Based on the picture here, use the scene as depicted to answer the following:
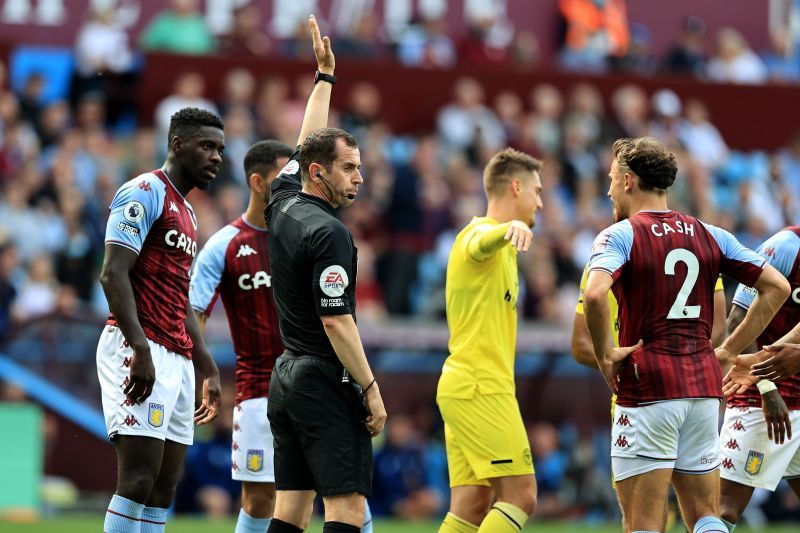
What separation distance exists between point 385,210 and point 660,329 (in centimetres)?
1096

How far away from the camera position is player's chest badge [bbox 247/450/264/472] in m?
8.85

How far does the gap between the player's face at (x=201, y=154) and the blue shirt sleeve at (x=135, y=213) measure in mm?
297

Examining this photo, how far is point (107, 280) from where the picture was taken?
7305 mm

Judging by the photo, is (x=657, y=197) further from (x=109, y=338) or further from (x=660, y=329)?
(x=109, y=338)

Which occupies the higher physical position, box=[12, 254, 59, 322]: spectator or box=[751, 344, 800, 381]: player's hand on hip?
box=[12, 254, 59, 322]: spectator

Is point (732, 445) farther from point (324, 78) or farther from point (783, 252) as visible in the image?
point (324, 78)

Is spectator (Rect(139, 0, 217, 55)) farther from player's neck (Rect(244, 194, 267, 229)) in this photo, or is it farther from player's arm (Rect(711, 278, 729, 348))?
player's arm (Rect(711, 278, 729, 348))

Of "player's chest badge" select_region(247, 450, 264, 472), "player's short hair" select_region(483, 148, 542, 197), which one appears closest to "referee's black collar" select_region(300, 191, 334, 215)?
"player's short hair" select_region(483, 148, 542, 197)

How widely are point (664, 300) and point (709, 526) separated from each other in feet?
4.15

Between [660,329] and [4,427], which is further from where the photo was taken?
[4,427]

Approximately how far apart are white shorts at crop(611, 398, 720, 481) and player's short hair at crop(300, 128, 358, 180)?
2167 mm

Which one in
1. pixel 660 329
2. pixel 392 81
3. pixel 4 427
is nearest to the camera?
pixel 660 329

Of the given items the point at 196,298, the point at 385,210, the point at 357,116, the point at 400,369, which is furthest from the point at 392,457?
the point at 196,298

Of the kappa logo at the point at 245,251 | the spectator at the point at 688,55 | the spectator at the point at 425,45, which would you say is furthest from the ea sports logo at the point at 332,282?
the spectator at the point at 688,55
